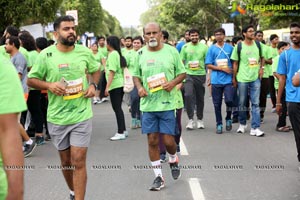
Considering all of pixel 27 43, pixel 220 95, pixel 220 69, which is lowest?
pixel 220 95

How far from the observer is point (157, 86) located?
593 centimetres

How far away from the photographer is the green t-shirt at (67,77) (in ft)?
16.6

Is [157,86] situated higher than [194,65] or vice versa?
[157,86]

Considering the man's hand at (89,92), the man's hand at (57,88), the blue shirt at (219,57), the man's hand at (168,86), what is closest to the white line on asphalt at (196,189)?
the man's hand at (168,86)

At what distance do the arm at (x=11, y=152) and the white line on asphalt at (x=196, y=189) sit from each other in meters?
Result: 3.54

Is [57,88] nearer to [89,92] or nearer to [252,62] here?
[89,92]

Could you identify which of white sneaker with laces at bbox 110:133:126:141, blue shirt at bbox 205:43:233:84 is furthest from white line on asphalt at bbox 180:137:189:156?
blue shirt at bbox 205:43:233:84

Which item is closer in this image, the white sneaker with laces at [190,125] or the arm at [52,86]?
the arm at [52,86]

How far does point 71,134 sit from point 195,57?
5584 millimetres

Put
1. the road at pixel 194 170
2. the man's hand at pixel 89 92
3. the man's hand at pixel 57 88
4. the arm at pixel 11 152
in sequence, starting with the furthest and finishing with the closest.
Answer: the road at pixel 194 170 < the man's hand at pixel 89 92 < the man's hand at pixel 57 88 < the arm at pixel 11 152

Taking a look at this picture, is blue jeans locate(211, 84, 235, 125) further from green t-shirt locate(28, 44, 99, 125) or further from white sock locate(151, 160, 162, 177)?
green t-shirt locate(28, 44, 99, 125)

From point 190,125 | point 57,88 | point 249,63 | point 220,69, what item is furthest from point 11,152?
point 190,125

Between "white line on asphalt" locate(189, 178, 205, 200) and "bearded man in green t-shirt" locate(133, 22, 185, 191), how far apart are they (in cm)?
38

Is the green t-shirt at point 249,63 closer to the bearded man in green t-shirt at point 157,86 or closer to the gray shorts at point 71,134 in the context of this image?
the bearded man in green t-shirt at point 157,86
